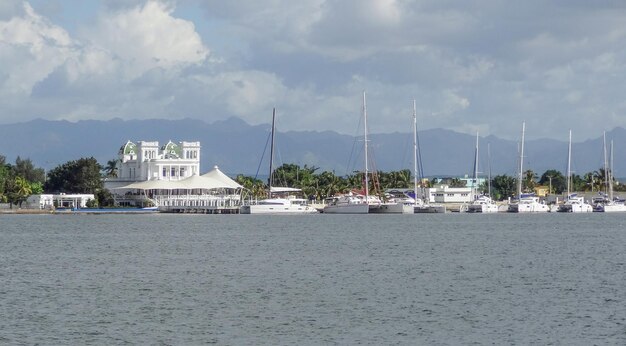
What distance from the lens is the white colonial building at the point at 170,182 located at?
164875mm

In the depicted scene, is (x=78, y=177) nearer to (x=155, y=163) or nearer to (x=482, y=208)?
(x=155, y=163)

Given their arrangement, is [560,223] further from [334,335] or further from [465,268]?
[334,335]

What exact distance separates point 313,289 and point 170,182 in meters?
116

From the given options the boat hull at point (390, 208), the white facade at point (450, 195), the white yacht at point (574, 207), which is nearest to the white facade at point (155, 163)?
the boat hull at point (390, 208)

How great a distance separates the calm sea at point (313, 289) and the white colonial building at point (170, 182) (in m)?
64.1

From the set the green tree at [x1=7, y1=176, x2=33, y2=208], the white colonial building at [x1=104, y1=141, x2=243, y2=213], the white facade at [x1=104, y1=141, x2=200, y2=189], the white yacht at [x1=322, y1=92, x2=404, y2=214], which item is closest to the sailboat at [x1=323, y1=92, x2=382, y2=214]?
the white yacht at [x1=322, y1=92, x2=404, y2=214]

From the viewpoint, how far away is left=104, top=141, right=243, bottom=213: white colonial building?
541 ft

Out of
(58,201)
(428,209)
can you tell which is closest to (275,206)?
(428,209)

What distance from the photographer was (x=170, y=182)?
166625 mm

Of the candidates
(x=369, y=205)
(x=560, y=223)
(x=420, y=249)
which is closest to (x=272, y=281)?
(x=420, y=249)

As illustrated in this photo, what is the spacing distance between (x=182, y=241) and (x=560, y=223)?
5650 cm

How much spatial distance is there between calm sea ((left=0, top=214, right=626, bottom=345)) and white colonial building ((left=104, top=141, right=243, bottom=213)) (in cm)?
6413

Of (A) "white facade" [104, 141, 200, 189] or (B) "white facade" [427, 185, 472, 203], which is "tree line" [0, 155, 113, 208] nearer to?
(A) "white facade" [104, 141, 200, 189]

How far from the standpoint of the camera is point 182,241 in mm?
93875
